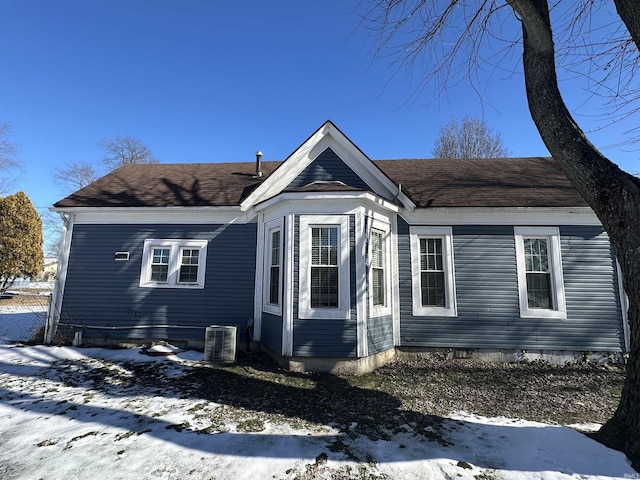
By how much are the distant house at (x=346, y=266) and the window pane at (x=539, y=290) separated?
29 mm

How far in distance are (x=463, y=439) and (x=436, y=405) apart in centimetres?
117

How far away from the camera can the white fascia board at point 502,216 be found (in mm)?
7637

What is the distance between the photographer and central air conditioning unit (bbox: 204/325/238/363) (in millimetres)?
7066

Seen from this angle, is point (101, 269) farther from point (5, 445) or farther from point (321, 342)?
point (321, 342)

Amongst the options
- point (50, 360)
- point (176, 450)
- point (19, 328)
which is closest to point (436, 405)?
point (176, 450)

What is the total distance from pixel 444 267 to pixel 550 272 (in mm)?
2575

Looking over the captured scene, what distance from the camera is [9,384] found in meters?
5.57

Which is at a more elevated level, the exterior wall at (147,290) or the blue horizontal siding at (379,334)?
the exterior wall at (147,290)

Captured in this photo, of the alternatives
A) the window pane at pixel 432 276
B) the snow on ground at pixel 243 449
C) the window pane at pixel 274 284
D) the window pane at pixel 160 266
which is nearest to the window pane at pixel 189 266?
the window pane at pixel 160 266

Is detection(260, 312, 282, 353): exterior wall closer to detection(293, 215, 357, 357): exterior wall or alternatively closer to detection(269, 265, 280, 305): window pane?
detection(269, 265, 280, 305): window pane

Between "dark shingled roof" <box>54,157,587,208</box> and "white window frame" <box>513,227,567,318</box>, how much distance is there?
2.22 feet

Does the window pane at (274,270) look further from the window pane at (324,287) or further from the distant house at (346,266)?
the window pane at (324,287)

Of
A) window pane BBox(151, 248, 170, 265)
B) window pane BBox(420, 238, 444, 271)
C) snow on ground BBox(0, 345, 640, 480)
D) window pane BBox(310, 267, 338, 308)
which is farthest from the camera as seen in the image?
window pane BBox(151, 248, 170, 265)

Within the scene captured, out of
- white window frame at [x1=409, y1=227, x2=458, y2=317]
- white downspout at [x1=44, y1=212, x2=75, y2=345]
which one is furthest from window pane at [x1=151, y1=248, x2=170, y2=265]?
white window frame at [x1=409, y1=227, x2=458, y2=317]
